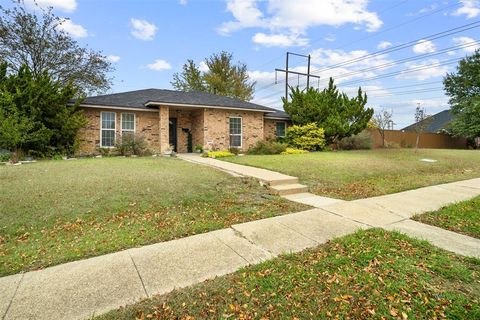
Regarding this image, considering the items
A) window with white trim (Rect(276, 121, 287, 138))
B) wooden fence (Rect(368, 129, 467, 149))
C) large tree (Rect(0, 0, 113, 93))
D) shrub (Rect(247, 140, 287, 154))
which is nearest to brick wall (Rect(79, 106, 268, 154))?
window with white trim (Rect(276, 121, 287, 138))

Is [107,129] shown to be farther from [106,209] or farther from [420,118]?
[420,118]

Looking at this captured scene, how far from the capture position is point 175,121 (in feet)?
52.5

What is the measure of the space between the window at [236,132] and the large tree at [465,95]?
21.8m

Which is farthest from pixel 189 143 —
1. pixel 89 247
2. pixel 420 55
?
pixel 420 55

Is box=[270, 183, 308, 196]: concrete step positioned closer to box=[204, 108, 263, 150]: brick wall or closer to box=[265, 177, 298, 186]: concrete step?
box=[265, 177, 298, 186]: concrete step

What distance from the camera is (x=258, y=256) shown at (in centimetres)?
335

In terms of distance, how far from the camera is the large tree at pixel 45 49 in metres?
16.8

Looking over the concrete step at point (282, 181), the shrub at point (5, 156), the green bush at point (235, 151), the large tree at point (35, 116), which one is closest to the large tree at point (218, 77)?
the green bush at point (235, 151)

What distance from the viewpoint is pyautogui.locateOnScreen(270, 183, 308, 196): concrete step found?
665cm

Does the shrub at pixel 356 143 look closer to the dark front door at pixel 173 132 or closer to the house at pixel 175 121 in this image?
the house at pixel 175 121

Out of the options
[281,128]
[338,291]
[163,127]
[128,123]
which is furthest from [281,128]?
[338,291]

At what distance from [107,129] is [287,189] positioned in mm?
10970

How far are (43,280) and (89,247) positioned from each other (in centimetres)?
78

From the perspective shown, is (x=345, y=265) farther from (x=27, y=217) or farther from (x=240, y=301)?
(x=27, y=217)
